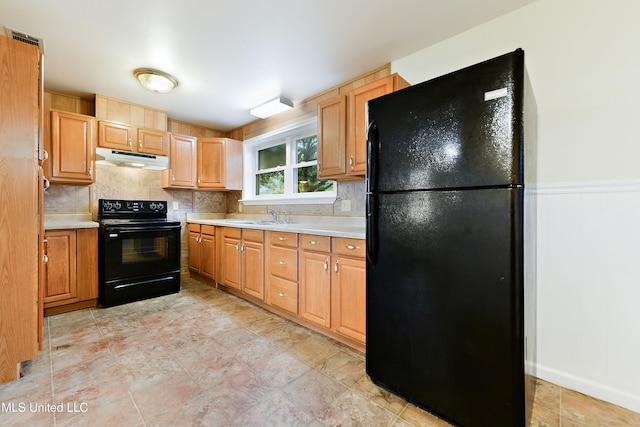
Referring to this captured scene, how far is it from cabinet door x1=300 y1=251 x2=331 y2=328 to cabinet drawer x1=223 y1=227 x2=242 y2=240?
1061 mm

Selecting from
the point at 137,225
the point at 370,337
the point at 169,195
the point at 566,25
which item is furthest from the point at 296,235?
the point at 169,195

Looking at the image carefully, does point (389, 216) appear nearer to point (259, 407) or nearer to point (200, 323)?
point (259, 407)

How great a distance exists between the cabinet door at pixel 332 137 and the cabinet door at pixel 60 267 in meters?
2.65

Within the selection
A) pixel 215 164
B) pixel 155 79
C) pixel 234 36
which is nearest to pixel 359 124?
pixel 234 36

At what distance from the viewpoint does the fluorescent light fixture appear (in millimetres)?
3238

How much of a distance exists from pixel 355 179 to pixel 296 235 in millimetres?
818

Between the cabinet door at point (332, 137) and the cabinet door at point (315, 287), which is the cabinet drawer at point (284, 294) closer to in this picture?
the cabinet door at point (315, 287)

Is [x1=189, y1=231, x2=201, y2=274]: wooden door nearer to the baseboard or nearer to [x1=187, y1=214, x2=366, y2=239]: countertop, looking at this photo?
[x1=187, y1=214, x2=366, y2=239]: countertop

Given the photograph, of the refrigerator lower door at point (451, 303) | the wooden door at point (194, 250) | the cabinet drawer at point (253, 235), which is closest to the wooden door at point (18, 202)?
the cabinet drawer at point (253, 235)

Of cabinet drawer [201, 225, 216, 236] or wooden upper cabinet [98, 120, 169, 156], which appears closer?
wooden upper cabinet [98, 120, 169, 156]

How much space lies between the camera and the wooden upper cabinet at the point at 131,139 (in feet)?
10.7

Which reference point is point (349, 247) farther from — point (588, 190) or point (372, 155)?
point (588, 190)

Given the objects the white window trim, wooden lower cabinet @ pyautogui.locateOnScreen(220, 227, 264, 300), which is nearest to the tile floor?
wooden lower cabinet @ pyautogui.locateOnScreen(220, 227, 264, 300)

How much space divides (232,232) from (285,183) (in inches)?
39.3
